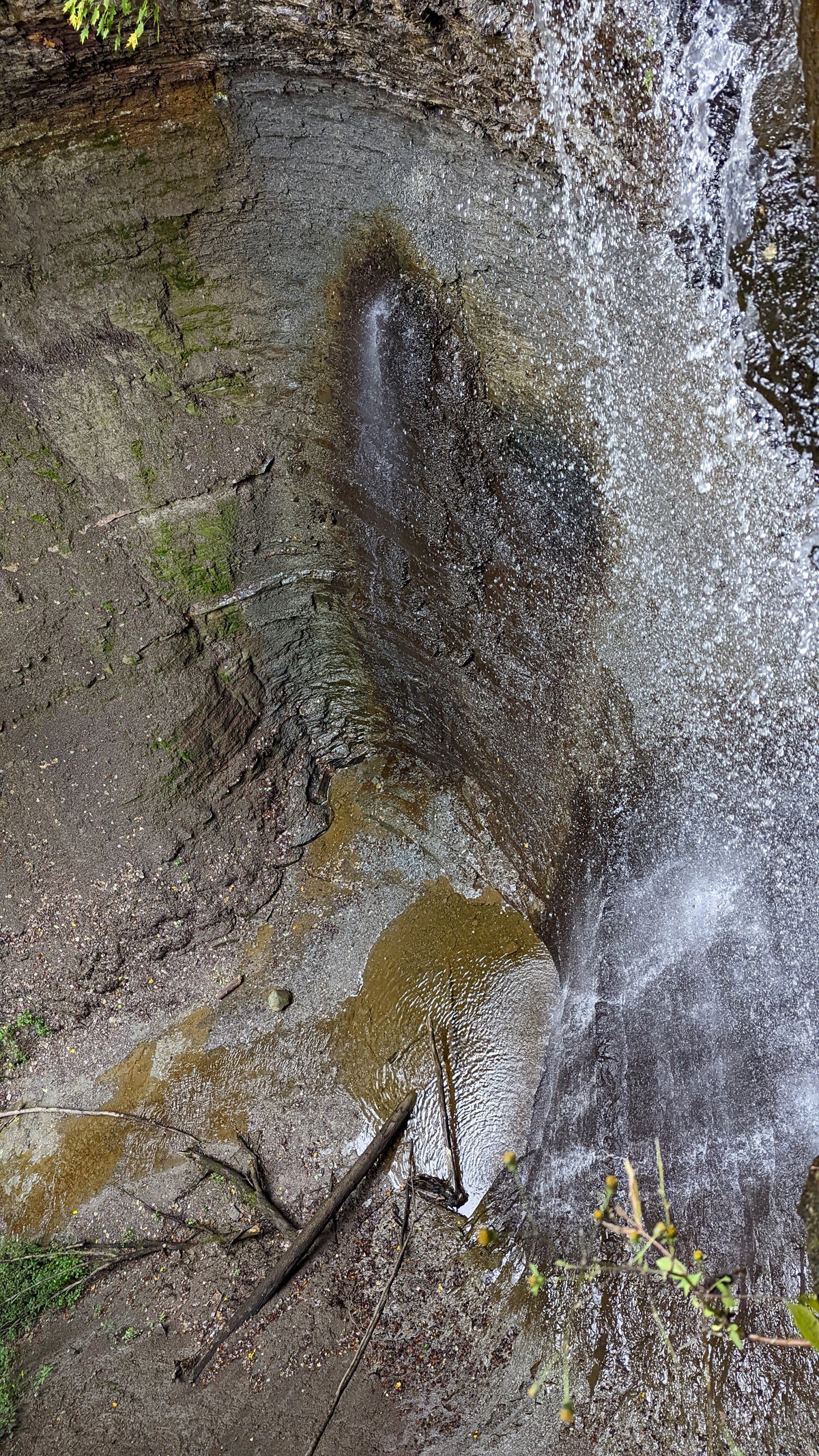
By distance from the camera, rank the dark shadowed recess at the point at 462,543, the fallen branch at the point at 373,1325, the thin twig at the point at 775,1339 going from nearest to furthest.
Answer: the thin twig at the point at 775,1339, the fallen branch at the point at 373,1325, the dark shadowed recess at the point at 462,543

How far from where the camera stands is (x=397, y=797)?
15.8 ft

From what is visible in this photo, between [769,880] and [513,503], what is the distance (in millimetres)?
1745

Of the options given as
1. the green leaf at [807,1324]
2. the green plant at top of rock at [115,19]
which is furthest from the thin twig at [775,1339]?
the green plant at top of rock at [115,19]

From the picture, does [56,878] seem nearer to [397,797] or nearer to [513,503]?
[397,797]

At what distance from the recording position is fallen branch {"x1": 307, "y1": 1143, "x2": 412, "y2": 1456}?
309 centimetres

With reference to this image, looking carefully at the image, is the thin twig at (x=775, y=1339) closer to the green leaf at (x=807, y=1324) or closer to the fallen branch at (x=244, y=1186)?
the green leaf at (x=807, y=1324)

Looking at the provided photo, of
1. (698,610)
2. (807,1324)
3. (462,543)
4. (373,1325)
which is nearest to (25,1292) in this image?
(373,1325)

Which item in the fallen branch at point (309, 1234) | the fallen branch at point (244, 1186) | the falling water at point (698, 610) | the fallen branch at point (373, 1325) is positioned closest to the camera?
the falling water at point (698, 610)

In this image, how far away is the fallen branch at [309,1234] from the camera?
3504mm

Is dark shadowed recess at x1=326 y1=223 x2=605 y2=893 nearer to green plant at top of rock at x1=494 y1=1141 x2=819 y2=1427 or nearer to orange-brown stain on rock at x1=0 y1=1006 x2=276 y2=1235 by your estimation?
green plant at top of rock at x1=494 y1=1141 x2=819 y2=1427

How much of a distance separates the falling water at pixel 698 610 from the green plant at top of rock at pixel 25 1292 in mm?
2292

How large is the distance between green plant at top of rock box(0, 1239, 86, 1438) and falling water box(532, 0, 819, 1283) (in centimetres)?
229

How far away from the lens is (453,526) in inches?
147

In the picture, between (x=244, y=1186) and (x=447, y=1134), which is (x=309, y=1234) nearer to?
(x=244, y=1186)
